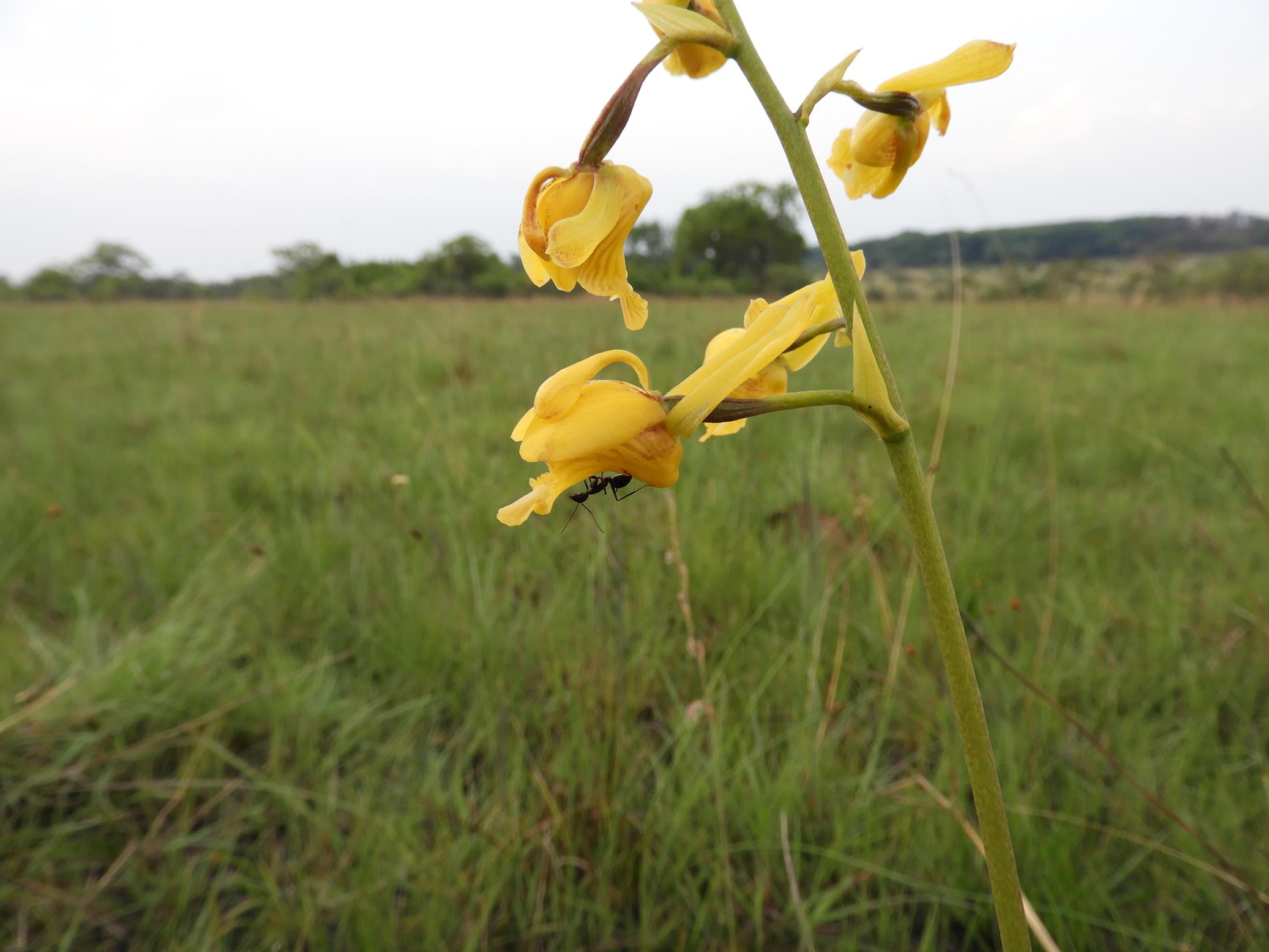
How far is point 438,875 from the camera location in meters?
1.23

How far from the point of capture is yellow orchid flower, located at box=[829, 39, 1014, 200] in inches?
25.1

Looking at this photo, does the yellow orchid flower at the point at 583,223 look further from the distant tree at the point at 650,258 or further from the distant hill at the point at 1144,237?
the distant hill at the point at 1144,237

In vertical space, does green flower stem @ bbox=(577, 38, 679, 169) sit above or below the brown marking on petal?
above

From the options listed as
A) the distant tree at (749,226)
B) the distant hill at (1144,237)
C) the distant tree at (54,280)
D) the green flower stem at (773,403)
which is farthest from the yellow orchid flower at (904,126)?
the distant tree at (54,280)

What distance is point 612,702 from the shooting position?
152cm

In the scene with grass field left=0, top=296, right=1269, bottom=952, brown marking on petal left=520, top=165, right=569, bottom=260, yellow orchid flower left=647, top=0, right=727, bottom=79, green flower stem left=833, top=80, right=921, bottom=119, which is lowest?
grass field left=0, top=296, right=1269, bottom=952

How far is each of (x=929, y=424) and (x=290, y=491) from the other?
8.81 feet

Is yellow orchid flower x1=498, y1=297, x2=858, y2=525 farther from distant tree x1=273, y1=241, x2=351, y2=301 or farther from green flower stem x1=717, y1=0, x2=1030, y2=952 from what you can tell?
distant tree x1=273, y1=241, x2=351, y2=301

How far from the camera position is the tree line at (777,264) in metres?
3.80

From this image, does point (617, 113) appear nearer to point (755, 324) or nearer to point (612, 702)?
point (755, 324)

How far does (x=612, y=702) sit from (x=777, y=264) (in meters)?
7.36

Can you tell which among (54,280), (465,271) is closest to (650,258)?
(465,271)

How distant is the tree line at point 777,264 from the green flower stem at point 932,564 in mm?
200

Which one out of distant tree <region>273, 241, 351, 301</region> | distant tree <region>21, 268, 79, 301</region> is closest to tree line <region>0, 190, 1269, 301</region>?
distant tree <region>273, 241, 351, 301</region>
